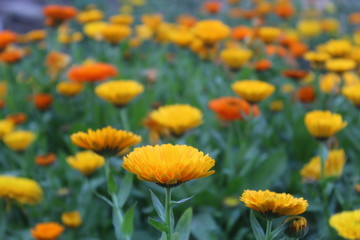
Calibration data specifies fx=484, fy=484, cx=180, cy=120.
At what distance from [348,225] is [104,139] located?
0.54 m

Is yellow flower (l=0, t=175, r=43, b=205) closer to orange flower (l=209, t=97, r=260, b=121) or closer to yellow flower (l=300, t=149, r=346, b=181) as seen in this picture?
orange flower (l=209, t=97, r=260, b=121)

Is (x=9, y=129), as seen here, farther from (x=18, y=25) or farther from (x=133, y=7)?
(x=133, y=7)

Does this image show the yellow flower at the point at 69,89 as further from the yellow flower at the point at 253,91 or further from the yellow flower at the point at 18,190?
the yellow flower at the point at 253,91

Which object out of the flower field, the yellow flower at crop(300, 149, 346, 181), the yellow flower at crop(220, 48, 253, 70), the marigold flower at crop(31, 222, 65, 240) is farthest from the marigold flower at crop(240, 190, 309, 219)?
the yellow flower at crop(220, 48, 253, 70)

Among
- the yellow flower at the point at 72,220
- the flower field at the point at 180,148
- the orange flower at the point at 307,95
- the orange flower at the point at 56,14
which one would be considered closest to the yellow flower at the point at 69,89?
the flower field at the point at 180,148

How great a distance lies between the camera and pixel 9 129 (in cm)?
192

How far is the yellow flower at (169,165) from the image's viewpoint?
0.74 meters

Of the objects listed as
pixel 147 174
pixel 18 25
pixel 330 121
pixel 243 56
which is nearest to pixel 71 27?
Result: pixel 18 25

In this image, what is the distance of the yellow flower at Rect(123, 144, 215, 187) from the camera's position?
0.74 m

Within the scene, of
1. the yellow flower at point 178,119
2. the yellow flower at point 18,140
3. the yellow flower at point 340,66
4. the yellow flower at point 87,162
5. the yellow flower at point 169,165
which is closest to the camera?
the yellow flower at point 169,165

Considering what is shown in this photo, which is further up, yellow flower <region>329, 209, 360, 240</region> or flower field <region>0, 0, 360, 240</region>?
yellow flower <region>329, 209, 360, 240</region>

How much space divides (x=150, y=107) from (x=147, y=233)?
0.85m

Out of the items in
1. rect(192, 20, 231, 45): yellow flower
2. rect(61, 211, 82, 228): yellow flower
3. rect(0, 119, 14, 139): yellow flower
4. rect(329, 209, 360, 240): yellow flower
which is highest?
rect(329, 209, 360, 240): yellow flower

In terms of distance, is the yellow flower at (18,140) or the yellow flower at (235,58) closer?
the yellow flower at (18,140)
